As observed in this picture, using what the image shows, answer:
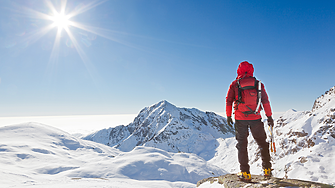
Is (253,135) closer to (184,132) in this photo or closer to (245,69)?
(245,69)

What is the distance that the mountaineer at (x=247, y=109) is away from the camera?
463 cm

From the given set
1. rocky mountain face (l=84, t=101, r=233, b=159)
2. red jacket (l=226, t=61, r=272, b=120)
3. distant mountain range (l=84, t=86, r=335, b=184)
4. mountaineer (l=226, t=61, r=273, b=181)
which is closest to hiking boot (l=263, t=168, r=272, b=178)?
mountaineer (l=226, t=61, r=273, b=181)

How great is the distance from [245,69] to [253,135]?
209cm

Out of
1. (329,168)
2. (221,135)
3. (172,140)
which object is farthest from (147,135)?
(329,168)

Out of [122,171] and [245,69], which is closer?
[245,69]

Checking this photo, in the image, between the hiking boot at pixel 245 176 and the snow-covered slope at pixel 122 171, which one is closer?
the hiking boot at pixel 245 176

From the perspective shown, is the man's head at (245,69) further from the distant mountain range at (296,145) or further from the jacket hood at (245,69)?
the distant mountain range at (296,145)

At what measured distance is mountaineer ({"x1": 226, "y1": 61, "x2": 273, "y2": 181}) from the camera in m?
4.63

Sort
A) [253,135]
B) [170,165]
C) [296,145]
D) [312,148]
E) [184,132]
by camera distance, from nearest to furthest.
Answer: [253,135], [312,148], [170,165], [296,145], [184,132]

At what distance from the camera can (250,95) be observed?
15.2 ft

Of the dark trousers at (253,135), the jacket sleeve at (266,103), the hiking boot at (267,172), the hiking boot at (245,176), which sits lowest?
the hiking boot at (245,176)

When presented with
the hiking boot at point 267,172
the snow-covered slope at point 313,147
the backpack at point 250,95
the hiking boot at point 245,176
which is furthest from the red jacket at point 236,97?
the snow-covered slope at point 313,147

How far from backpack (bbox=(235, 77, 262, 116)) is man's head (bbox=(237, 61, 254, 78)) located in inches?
8.9

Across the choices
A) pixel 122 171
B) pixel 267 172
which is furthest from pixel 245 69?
pixel 122 171
